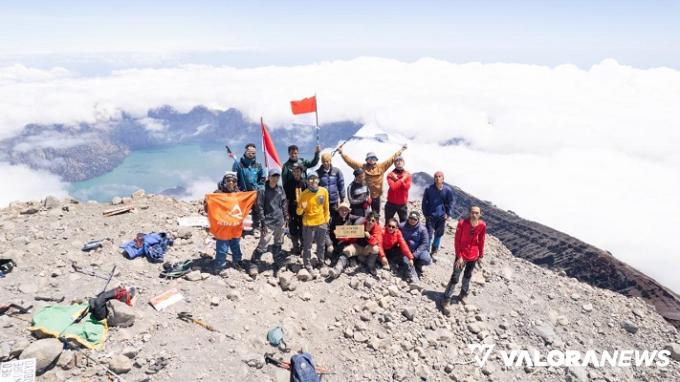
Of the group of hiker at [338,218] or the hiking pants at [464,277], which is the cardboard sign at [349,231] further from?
the hiking pants at [464,277]

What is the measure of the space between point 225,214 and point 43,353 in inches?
178

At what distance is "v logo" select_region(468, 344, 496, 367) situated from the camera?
29.5ft

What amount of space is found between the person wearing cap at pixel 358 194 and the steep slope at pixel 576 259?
39.7 ft

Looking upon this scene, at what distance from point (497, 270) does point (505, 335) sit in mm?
3795

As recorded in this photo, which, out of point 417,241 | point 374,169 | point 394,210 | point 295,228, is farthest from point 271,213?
point 417,241

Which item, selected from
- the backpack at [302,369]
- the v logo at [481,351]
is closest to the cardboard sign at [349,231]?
the backpack at [302,369]

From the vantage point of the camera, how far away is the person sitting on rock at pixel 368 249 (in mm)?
10352

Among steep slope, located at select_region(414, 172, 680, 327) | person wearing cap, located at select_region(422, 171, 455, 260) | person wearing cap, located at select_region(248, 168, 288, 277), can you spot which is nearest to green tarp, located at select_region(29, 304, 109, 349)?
person wearing cap, located at select_region(248, 168, 288, 277)

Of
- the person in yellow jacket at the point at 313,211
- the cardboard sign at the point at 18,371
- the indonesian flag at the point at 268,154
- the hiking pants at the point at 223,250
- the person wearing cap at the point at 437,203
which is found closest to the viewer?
the cardboard sign at the point at 18,371

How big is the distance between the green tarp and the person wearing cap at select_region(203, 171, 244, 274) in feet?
10.3

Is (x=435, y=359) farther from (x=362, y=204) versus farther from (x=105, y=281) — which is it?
(x=105, y=281)

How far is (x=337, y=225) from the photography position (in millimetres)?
10602

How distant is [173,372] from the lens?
21.8 feet

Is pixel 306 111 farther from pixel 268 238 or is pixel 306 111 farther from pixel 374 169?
pixel 268 238
